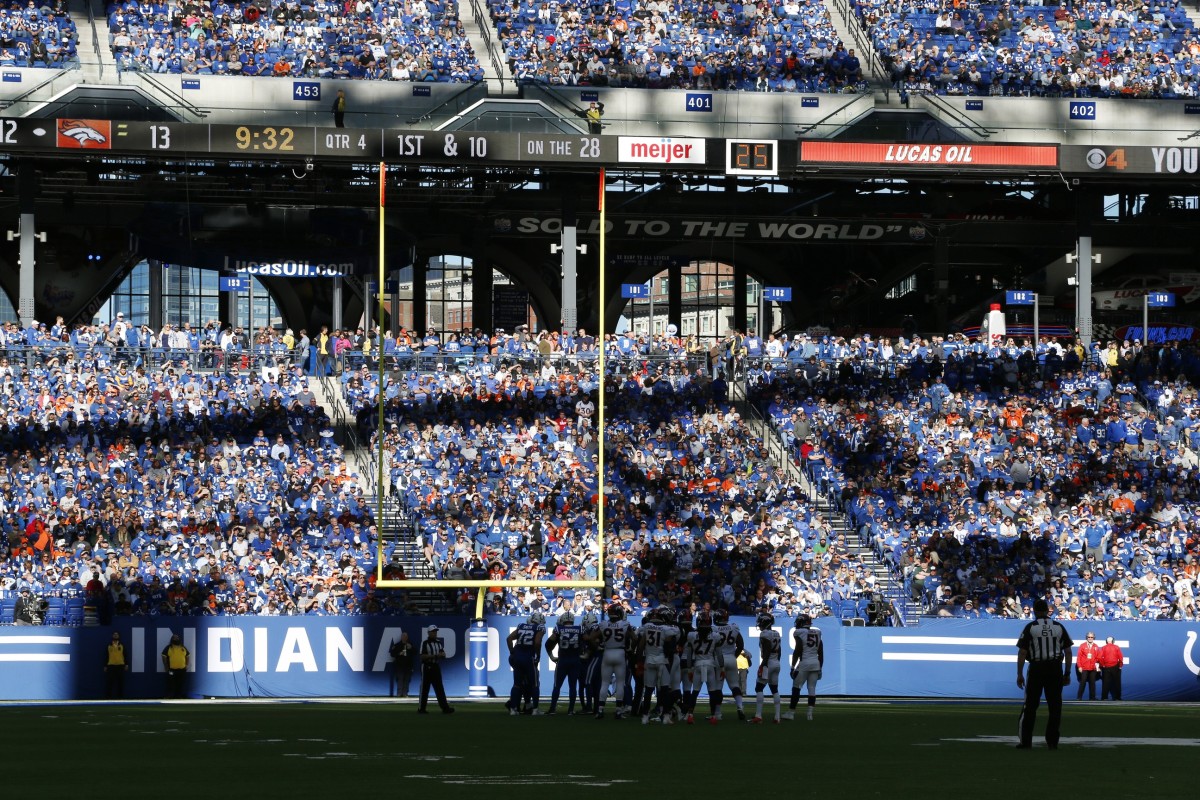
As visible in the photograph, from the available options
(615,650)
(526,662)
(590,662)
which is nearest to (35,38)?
(526,662)

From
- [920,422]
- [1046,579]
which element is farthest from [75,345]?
[1046,579]

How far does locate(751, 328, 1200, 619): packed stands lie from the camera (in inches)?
1110

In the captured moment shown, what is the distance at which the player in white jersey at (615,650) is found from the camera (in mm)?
19766

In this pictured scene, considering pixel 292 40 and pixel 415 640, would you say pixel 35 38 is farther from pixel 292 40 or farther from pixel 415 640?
pixel 415 640

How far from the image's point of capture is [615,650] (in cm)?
1983

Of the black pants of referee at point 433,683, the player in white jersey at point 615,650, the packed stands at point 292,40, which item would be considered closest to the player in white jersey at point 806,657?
the player in white jersey at point 615,650

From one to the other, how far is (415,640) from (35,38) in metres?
19.5

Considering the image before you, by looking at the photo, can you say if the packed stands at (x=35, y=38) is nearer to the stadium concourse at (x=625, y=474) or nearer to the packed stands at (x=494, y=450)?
the stadium concourse at (x=625, y=474)

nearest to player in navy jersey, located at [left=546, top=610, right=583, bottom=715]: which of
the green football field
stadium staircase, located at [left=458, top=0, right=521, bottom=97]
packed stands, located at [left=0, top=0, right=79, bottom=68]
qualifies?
the green football field

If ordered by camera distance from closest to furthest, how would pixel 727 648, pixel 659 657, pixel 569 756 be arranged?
1. pixel 569 756
2. pixel 659 657
3. pixel 727 648

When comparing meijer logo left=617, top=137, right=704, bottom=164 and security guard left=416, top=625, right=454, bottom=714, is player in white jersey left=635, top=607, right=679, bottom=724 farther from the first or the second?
meijer logo left=617, top=137, right=704, bottom=164

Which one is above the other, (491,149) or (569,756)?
(491,149)

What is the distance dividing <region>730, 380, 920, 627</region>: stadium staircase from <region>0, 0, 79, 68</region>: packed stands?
53.7 feet

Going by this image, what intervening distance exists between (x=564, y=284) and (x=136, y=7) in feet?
40.1
